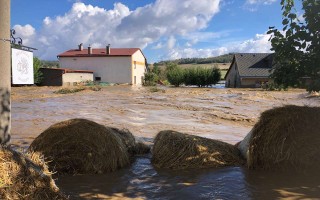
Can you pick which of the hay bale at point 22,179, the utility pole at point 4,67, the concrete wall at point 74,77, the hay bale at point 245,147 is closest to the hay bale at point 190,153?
the hay bale at point 245,147

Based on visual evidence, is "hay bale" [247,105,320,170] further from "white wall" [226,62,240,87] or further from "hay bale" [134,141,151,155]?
"white wall" [226,62,240,87]

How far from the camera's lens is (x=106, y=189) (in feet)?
19.6

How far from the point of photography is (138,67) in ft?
220

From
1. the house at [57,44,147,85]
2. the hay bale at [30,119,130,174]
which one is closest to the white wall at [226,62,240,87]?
the house at [57,44,147,85]

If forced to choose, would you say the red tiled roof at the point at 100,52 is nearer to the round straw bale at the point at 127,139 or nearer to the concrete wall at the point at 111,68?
the concrete wall at the point at 111,68

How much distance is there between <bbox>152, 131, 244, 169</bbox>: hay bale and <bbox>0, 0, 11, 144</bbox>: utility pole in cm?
343

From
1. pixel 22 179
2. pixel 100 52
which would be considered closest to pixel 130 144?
pixel 22 179

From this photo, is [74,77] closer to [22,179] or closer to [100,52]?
[100,52]

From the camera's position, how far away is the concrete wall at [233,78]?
60.8 meters

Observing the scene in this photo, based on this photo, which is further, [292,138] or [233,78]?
[233,78]

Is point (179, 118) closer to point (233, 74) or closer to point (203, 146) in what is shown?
point (203, 146)

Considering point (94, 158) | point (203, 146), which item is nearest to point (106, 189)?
point (94, 158)

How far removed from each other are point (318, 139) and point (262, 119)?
3.44 ft

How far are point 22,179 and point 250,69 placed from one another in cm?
5727
